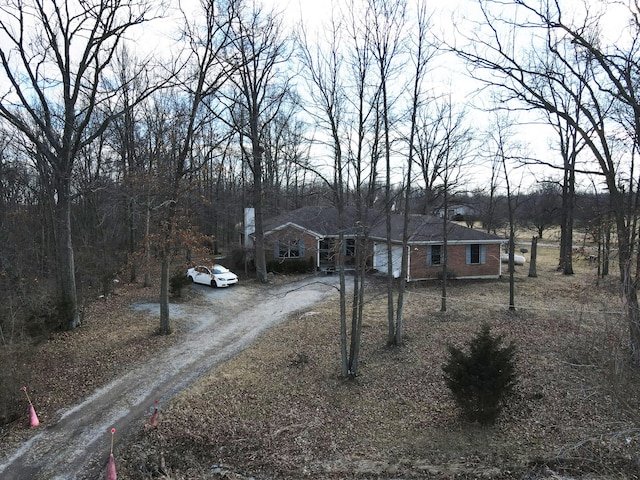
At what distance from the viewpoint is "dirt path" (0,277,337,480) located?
21.1 feet

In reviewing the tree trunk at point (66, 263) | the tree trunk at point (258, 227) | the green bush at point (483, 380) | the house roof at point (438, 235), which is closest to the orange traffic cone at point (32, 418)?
the tree trunk at point (66, 263)

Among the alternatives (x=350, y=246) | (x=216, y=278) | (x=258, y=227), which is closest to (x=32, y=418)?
(x=350, y=246)

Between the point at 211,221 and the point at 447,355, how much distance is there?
24.6m

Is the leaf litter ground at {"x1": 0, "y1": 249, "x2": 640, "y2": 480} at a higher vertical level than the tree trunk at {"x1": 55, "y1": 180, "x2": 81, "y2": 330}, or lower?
lower

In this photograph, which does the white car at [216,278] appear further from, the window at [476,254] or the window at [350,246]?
the window at [476,254]

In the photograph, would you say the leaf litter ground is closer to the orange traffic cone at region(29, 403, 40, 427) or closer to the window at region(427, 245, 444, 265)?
the orange traffic cone at region(29, 403, 40, 427)

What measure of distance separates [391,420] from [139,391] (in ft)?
18.0

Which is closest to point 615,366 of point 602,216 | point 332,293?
point 602,216

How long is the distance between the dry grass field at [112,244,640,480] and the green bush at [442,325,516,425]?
38 centimetres

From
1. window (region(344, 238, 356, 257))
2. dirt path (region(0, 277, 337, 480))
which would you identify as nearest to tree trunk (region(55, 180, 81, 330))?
dirt path (region(0, 277, 337, 480))

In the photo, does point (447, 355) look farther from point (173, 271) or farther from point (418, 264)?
point (173, 271)

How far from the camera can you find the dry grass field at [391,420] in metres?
6.48

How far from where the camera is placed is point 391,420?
815 cm

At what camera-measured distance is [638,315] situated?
6.96 m
